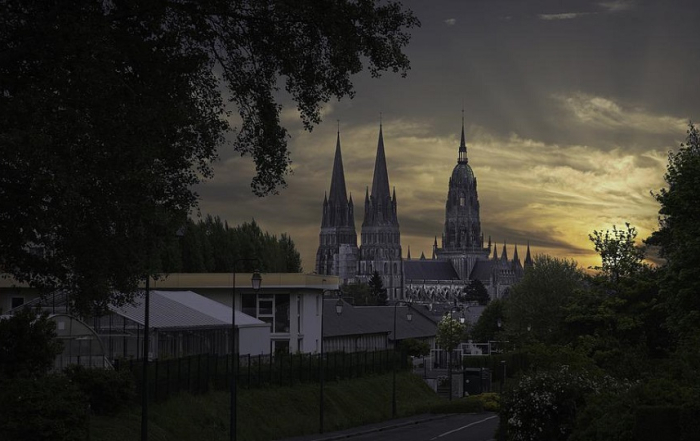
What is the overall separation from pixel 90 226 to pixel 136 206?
1.53 meters

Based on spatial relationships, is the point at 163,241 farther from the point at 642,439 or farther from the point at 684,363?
the point at 684,363

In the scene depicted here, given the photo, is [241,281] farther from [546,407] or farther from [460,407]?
[546,407]

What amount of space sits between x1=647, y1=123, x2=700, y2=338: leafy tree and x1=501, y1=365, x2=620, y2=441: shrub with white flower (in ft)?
39.2

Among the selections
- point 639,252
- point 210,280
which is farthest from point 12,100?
point 210,280

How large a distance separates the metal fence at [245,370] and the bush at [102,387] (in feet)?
10.1

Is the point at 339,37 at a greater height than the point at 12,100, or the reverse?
the point at 339,37

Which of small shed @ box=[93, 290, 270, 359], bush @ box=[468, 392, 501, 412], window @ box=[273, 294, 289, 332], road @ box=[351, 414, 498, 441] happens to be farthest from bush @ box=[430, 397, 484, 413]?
window @ box=[273, 294, 289, 332]

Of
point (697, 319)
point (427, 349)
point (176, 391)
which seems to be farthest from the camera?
point (427, 349)

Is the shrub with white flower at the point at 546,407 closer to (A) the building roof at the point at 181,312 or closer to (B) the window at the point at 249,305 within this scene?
(A) the building roof at the point at 181,312

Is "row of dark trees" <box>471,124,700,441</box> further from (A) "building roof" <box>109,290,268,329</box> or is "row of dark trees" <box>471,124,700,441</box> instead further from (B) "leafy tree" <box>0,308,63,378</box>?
(A) "building roof" <box>109,290,268,329</box>

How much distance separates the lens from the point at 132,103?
875 inches

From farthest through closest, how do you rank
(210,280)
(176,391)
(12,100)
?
(210,280), (176,391), (12,100)

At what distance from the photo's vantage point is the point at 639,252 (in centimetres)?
6581

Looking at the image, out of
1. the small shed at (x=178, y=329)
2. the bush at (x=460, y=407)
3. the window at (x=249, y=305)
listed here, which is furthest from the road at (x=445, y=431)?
the window at (x=249, y=305)
